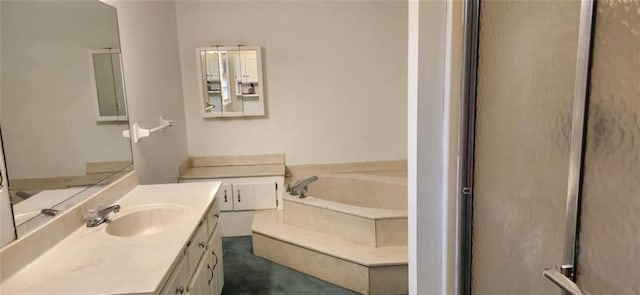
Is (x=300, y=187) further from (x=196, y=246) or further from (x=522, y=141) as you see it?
(x=522, y=141)

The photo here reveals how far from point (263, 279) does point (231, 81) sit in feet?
6.10

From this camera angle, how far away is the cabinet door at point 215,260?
85.6 inches

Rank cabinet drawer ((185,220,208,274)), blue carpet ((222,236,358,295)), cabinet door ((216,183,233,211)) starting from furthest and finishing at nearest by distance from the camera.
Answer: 1. cabinet door ((216,183,233,211))
2. blue carpet ((222,236,358,295))
3. cabinet drawer ((185,220,208,274))

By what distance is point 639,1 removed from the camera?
2.43 ft

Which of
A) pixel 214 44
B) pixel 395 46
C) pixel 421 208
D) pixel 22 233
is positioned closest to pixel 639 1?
pixel 421 208

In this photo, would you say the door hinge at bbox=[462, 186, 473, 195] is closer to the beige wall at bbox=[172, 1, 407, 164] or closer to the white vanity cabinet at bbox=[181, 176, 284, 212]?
the white vanity cabinet at bbox=[181, 176, 284, 212]

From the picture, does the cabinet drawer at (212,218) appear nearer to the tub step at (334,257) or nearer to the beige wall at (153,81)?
the beige wall at (153,81)

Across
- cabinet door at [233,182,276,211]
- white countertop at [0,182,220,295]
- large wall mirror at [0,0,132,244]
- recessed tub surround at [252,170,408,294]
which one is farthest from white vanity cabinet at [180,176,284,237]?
white countertop at [0,182,220,295]

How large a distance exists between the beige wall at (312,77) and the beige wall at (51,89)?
1607mm

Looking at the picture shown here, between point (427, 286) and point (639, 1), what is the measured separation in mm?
1180

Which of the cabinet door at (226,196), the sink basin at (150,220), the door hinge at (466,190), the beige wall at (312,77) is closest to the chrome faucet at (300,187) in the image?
the beige wall at (312,77)

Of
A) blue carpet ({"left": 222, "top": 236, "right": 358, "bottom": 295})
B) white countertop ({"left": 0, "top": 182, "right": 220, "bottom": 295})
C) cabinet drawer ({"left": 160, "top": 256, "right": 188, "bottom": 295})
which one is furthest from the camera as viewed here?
blue carpet ({"left": 222, "top": 236, "right": 358, "bottom": 295})

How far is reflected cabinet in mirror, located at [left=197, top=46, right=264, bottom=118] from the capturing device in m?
3.68

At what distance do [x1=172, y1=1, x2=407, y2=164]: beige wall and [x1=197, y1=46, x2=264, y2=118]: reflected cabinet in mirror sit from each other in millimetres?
90
